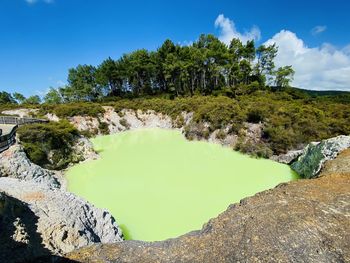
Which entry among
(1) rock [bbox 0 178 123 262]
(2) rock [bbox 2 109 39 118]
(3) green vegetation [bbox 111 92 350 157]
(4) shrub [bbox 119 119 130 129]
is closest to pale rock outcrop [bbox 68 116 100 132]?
(4) shrub [bbox 119 119 130 129]

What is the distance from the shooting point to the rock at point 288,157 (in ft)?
52.2

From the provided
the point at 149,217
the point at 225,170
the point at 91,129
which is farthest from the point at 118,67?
the point at 149,217

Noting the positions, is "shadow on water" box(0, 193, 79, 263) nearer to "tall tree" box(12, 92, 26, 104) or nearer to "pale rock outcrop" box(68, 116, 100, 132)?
Answer: "pale rock outcrop" box(68, 116, 100, 132)

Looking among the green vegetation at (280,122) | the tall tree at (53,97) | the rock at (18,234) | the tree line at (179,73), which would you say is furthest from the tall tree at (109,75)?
the rock at (18,234)

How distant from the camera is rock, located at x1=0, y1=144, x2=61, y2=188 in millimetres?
10891

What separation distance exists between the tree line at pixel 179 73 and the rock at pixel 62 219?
35139 millimetres

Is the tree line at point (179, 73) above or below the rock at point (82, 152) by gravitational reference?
above

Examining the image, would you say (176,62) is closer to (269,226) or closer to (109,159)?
(109,159)

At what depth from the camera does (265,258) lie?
492cm

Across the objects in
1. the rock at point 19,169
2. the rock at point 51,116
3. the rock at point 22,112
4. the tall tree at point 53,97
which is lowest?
the rock at point 19,169

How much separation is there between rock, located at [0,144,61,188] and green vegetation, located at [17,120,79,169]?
346 centimetres

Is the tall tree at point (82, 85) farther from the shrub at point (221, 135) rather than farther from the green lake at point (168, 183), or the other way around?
the shrub at point (221, 135)

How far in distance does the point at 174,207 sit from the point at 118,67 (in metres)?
46.3

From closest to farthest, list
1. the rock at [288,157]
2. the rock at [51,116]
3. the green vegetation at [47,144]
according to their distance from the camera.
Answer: the green vegetation at [47,144] → the rock at [288,157] → the rock at [51,116]
